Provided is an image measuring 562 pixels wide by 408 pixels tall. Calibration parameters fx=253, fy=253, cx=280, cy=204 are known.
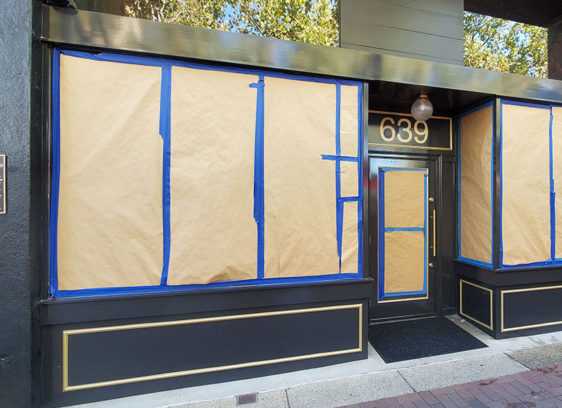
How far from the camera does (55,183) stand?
2.30 metres

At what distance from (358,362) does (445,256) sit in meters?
2.28

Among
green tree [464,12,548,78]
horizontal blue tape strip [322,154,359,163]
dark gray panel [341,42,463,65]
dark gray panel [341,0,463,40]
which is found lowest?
horizontal blue tape strip [322,154,359,163]

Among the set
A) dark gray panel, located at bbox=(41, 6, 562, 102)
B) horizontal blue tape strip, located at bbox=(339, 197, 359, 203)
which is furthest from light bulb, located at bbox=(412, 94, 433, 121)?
horizontal blue tape strip, located at bbox=(339, 197, 359, 203)

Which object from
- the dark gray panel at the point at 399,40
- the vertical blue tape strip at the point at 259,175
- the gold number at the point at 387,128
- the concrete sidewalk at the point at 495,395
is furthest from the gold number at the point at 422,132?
the concrete sidewalk at the point at 495,395

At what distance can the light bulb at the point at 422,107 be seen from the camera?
10.8 ft

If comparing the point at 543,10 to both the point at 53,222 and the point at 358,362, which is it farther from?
the point at 53,222

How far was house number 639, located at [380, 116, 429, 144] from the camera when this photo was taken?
378cm

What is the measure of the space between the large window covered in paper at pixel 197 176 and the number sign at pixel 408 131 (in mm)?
987

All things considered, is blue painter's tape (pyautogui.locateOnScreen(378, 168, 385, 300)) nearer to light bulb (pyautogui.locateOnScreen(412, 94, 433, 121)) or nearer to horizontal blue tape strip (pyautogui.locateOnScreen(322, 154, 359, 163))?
light bulb (pyautogui.locateOnScreen(412, 94, 433, 121))

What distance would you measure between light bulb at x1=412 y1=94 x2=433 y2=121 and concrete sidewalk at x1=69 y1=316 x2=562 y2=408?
3.00 meters

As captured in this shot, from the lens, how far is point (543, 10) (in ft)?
14.5

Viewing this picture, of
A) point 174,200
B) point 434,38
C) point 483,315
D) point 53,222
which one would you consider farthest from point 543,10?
point 53,222

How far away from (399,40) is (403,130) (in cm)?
129

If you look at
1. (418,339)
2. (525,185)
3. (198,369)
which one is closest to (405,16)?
(525,185)
